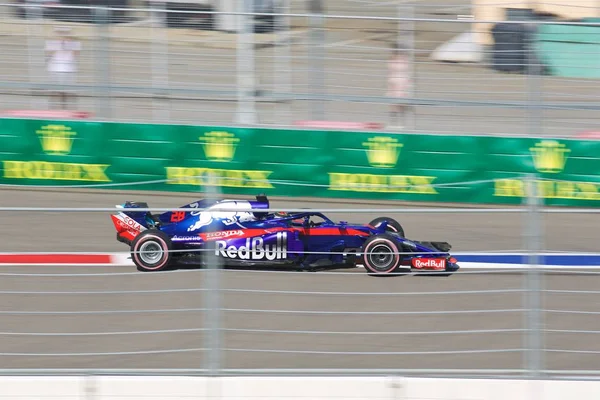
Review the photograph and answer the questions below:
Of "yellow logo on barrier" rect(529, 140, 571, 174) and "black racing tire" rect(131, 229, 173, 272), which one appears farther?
"yellow logo on barrier" rect(529, 140, 571, 174)

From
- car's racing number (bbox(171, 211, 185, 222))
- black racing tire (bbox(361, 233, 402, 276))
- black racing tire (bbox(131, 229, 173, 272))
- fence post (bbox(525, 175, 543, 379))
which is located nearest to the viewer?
fence post (bbox(525, 175, 543, 379))

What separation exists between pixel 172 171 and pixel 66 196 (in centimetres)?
123

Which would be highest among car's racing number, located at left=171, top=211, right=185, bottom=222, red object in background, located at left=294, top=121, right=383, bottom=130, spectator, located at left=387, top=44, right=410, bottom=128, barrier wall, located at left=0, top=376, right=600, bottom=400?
spectator, located at left=387, top=44, right=410, bottom=128

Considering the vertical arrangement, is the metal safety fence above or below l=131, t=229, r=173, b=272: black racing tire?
above

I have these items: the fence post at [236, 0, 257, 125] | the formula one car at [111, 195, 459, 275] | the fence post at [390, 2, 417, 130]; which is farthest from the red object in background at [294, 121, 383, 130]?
the formula one car at [111, 195, 459, 275]

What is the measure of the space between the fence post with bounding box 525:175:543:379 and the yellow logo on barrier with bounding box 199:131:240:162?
652 centimetres

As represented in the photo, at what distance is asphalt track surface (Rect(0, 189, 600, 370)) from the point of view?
201 inches

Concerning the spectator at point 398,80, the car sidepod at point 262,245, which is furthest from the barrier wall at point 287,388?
the spectator at point 398,80

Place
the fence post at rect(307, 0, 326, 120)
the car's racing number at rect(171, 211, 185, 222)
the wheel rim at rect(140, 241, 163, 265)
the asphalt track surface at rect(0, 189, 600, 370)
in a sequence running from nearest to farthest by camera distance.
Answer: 1. the asphalt track surface at rect(0, 189, 600, 370)
2. the wheel rim at rect(140, 241, 163, 265)
3. the car's racing number at rect(171, 211, 185, 222)
4. the fence post at rect(307, 0, 326, 120)

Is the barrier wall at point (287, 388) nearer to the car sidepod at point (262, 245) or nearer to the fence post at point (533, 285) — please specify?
the fence post at point (533, 285)

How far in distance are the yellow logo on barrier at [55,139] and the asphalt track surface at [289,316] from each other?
1.74 metres

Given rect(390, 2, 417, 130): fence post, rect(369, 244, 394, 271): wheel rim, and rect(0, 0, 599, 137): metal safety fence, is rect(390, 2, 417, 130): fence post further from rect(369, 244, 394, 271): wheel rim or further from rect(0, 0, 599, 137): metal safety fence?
rect(369, 244, 394, 271): wheel rim

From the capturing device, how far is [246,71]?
10789 millimetres

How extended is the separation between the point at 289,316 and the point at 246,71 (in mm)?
4935
